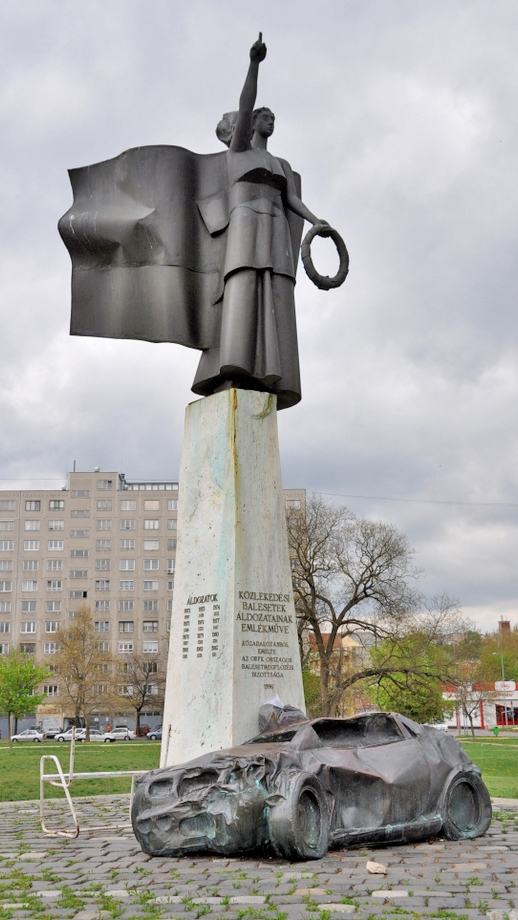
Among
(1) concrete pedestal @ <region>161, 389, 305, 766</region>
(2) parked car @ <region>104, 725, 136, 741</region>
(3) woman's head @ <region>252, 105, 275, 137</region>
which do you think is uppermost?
(3) woman's head @ <region>252, 105, 275, 137</region>

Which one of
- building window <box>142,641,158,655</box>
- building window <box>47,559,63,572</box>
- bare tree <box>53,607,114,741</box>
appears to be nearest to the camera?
bare tree <box>53,607,114,741</box>

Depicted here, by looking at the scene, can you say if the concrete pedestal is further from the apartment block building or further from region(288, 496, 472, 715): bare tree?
the apartment block building

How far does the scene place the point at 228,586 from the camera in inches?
391

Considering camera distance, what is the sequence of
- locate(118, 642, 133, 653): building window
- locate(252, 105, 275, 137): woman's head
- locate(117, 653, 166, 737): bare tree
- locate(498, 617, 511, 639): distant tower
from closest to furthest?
locate(252, 105, 275, 137): woman's head < locate(117, 653, 166, 737): bare tree < locate(118, 642, 133, 653): building window < locate(498, 617, 511, 639): distant tower

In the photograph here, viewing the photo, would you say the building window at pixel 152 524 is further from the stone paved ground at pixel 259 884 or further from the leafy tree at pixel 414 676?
the stone paved ground at pixel 259 884

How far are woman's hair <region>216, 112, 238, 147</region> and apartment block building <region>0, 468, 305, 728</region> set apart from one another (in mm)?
72422

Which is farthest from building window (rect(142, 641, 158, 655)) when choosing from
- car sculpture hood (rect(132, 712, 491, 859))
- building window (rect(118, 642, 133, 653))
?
car sculpture hood (rect(132, 712, 491, 859))

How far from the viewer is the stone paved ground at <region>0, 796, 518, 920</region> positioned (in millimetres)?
5395

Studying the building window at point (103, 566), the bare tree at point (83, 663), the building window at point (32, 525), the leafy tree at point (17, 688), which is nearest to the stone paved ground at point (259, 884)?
the leafy tree at point (17, 688)

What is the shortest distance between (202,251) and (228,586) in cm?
435

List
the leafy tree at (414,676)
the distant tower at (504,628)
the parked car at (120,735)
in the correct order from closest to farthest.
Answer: the leafy tree at (414,676) → the parked car at (120,735) → the distant tower at (504,628)

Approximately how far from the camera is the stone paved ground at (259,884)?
17.7ft

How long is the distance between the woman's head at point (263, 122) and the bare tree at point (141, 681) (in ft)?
198

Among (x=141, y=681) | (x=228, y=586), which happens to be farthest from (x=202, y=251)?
(x=141, y=681)
